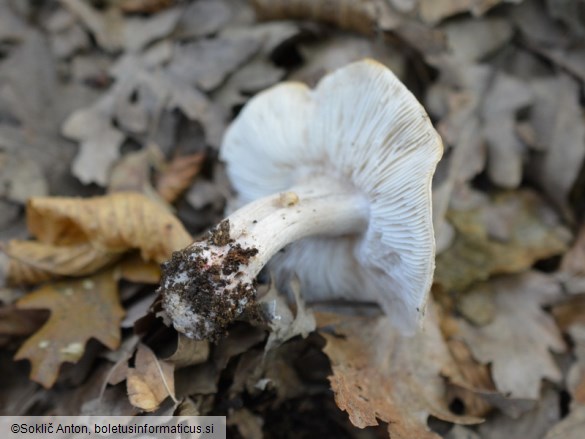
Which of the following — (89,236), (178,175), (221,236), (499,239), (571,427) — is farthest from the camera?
(178,175)

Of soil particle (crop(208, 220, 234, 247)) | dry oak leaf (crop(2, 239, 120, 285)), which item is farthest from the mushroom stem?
dry oak leaf (crop(2, 239, 120, 285))

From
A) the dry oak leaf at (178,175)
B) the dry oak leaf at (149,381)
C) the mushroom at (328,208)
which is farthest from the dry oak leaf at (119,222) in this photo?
the dry oak leaf at (149,381)

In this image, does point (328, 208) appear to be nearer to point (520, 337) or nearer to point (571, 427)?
point (520, 337)

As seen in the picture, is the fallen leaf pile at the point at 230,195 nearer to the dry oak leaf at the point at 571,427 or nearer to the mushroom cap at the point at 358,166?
the dry oak leaf at the point at 571,427

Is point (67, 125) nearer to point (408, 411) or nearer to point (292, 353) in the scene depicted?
point (292, 353)

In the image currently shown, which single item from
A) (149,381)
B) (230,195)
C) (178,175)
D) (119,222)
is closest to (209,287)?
(149,381)

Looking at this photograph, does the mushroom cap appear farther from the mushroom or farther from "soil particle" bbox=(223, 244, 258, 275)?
"soil particle" bbox=(223, 244, 258, 275)
